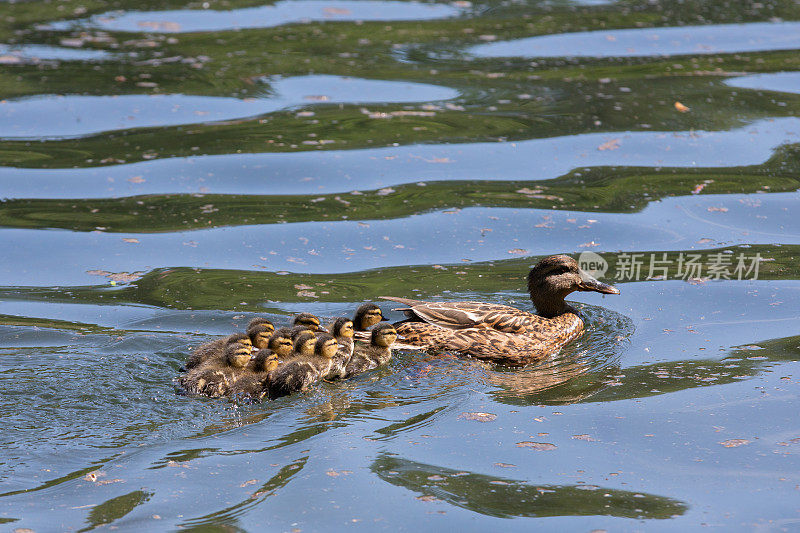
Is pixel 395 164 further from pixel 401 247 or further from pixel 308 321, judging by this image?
pixel 308 321

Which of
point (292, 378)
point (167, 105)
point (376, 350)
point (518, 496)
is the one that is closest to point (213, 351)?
point (292, 378)

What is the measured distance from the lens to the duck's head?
727 cm

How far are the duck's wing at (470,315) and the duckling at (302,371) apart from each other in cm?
86

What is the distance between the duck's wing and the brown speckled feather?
0.04 metres

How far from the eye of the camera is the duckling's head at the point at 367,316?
6.78 meters

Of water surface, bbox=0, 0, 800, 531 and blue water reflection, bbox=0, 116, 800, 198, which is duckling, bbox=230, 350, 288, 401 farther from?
blue water reflection, bbox=0, 116, 800, 198

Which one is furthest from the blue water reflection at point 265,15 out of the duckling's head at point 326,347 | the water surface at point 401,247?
the duckling's head at point 326,347

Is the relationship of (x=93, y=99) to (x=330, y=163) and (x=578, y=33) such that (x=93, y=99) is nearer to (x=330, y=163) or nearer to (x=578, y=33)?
(x=330, y=163)

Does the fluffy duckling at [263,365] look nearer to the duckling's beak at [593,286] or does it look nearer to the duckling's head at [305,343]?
the duckling's head at [305,343]

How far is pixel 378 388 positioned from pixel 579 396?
1150 millimetres

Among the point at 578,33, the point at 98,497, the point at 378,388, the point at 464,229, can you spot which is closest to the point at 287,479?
the point at 98,497

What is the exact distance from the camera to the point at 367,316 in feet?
22.3

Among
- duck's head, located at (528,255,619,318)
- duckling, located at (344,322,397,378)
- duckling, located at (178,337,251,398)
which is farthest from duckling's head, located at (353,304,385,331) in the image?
duck's head, located at (528,255,619,318)

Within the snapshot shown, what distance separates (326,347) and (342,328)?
1.03 feet
